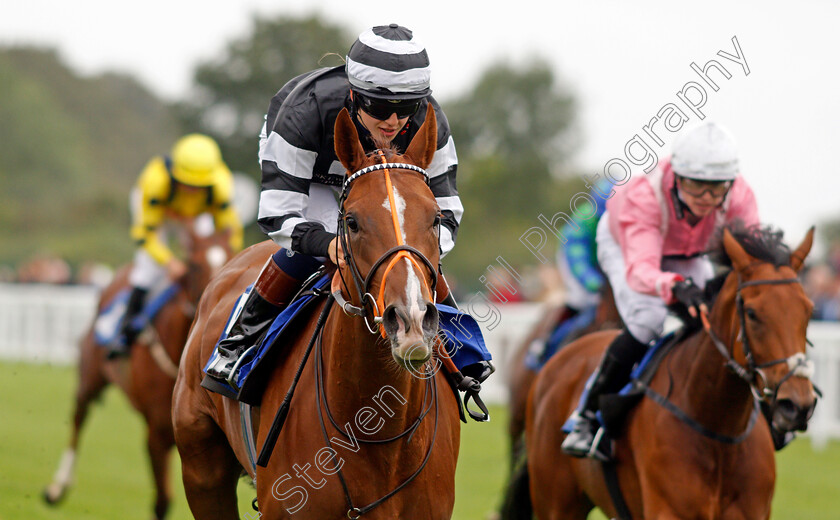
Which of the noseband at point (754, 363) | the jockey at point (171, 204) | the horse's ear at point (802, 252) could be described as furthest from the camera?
the jockey at point (171, 204)

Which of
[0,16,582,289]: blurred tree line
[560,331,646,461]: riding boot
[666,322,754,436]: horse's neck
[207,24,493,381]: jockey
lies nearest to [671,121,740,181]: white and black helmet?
[666,322,754,436]: horse's neck

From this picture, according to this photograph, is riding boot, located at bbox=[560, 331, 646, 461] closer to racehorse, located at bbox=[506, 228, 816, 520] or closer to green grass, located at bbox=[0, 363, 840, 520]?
racehorse, located at bbox=[506, 228, 816, 520]

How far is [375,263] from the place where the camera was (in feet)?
9.64

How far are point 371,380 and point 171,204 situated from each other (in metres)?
5.56

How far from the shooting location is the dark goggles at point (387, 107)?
3488 millimetres

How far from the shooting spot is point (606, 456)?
17.0 ft

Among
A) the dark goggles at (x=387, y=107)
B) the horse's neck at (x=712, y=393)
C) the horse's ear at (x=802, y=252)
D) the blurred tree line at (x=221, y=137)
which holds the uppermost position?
the dark goggles at (x=387, y=107)

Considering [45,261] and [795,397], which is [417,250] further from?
[45,261]

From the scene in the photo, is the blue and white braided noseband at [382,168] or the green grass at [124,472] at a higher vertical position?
the blue and white braided noseband at [382,168]

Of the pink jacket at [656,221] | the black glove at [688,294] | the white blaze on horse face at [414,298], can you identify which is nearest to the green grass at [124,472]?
the pink jacket at [656,221]

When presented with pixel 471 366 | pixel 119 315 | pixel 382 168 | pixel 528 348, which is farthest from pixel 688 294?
pixel 119 315

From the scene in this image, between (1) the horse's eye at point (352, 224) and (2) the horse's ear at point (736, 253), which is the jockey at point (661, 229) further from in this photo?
(1) the horse's eye at point (352, 224)

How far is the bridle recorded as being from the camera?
9.55 ft

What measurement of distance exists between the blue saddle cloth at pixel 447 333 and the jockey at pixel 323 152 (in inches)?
2.6
